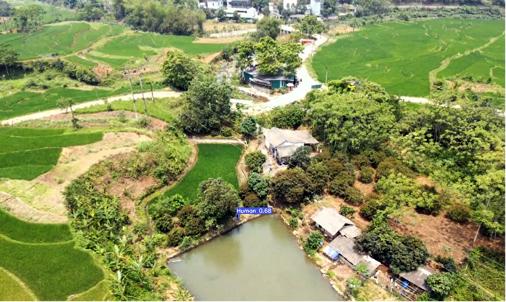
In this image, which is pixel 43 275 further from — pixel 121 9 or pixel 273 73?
pixel 121 9

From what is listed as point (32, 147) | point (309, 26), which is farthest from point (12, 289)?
point (309, 26)

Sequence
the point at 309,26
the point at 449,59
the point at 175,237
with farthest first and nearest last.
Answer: the point at 309,26 → the point at 449,59 → the point at 175,237

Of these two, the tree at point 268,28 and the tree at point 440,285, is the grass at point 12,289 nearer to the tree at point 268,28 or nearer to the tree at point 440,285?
the tree at point 440,285

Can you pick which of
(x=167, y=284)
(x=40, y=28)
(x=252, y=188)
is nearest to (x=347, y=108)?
(x=252, y=188)

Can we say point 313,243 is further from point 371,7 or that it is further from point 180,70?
point 371,7

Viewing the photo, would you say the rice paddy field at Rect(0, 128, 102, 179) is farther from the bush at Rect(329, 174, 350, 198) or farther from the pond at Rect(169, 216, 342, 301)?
the bush at Rect(329, 174, 350, 198)

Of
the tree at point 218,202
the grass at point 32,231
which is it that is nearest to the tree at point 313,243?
the tree at point 218,202
